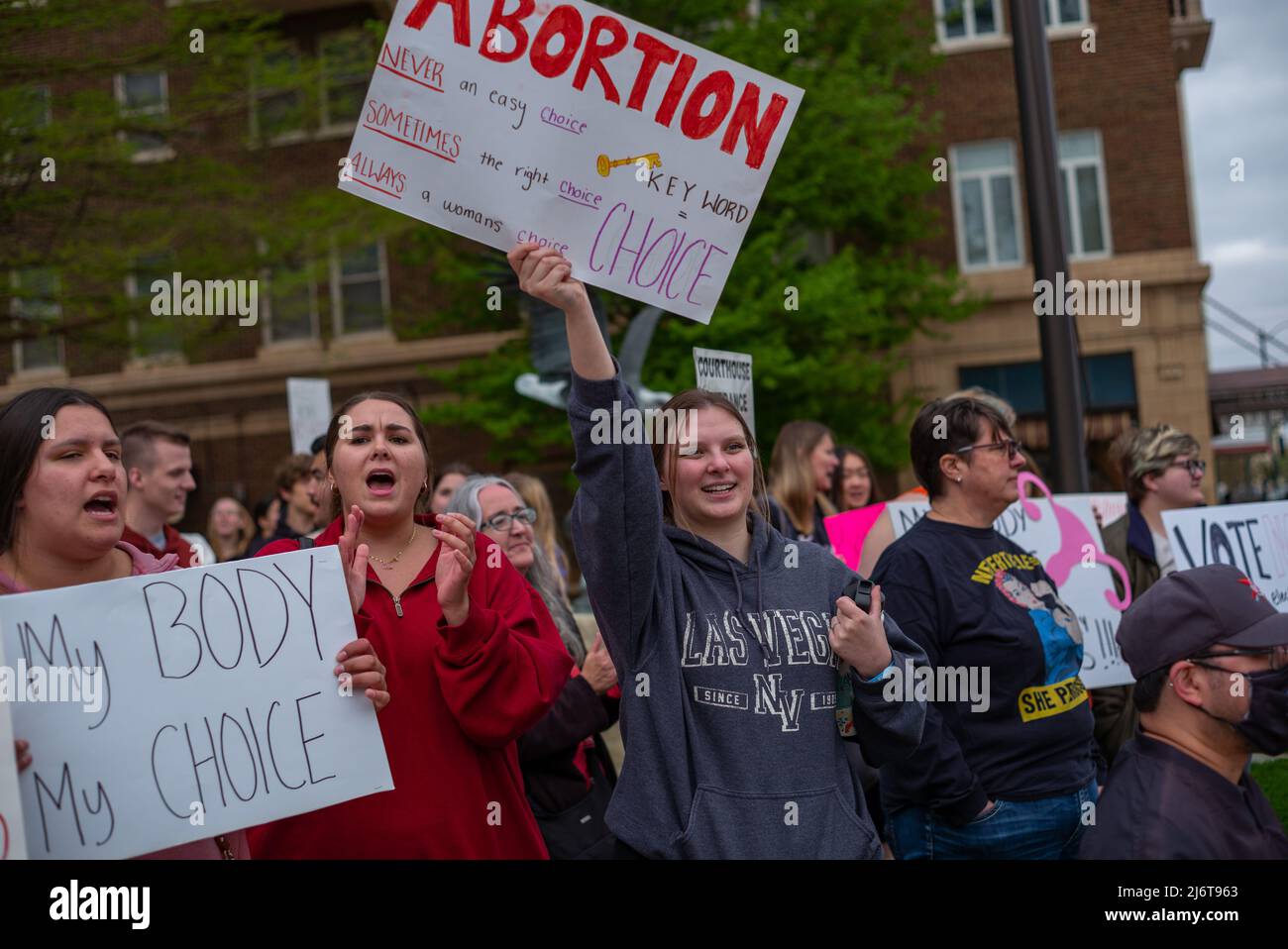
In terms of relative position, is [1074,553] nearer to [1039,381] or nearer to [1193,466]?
[1193,466]

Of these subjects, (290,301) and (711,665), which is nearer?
(711,665)

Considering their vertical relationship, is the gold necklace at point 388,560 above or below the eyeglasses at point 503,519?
below

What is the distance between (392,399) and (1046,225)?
4.62 meters

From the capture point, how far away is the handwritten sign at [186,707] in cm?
250

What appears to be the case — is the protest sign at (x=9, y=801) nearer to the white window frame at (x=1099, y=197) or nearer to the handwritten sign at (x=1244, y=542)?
the handwritten sign at (x=1244, y=542)

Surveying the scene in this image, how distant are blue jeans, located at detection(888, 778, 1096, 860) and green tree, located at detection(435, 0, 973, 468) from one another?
40.9 feet

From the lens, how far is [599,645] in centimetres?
367

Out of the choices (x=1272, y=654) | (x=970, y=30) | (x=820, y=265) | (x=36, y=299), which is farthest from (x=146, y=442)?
(x=970, y=30)

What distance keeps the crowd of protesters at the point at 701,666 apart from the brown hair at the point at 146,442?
7.68ft

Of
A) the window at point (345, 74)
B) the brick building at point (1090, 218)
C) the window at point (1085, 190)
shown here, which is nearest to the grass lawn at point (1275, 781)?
the window at point (345, 74)

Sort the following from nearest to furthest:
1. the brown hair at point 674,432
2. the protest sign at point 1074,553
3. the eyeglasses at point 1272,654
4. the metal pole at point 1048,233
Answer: the eyeglasses at point 1272,654 < the brown hair at point 674,432 < the protest sign at point 1074,553 < the metal pole at point 1048,233

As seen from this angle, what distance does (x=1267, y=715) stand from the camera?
2.58 meters

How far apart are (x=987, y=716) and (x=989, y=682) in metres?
0.10

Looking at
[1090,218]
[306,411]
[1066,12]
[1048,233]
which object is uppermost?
[1066,12]
